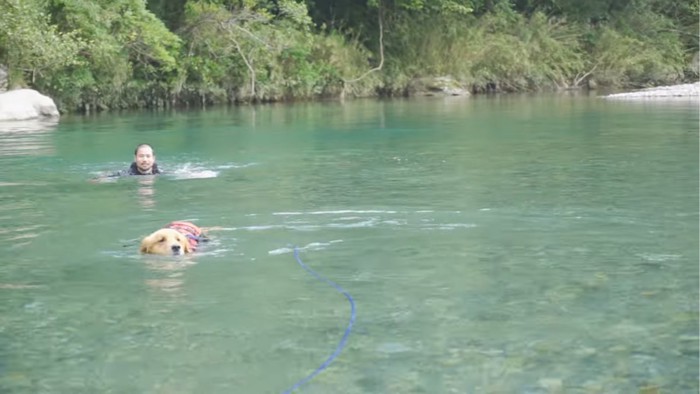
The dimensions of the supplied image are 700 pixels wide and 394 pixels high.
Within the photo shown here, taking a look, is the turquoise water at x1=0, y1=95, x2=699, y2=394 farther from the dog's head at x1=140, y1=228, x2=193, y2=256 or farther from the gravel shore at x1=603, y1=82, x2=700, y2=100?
the gravel shore at x1=603, y1=82, x2=700, y2=100

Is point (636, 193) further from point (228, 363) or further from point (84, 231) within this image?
point (228, 363)

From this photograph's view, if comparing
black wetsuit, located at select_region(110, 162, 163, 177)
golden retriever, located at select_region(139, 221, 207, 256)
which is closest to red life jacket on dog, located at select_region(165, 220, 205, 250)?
golden retriever, located at select_region(139, 221, 207, 256)

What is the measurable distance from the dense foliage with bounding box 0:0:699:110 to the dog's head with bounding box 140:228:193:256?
2188cm

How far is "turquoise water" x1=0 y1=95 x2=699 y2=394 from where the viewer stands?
6.43m

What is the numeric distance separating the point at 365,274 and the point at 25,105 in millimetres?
23459

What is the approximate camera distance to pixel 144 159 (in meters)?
15.6

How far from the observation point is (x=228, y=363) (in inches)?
260

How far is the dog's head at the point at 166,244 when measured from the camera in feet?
32.2

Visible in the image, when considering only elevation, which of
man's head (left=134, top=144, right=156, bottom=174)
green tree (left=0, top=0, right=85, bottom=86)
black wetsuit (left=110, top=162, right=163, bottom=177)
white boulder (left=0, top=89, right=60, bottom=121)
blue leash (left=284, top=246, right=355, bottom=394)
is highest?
green tree (left=0, top=0, right=85, bottom=86)

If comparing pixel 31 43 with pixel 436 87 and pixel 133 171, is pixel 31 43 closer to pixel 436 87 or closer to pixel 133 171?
pixel 133 171

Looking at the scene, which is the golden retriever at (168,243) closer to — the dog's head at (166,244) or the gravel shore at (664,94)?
the dog's head at (166,244)

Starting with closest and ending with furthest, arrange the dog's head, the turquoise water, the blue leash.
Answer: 1. the blue leash
2. the turquoise water
3. the dog's head

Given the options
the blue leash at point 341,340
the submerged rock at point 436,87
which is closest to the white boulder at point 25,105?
the submerged rock at point 436,87

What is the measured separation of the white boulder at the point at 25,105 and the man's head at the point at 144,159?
1531 cm
